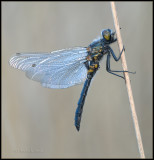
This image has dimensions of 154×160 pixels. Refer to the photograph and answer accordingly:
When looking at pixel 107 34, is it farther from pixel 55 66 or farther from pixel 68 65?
pixel 55 66

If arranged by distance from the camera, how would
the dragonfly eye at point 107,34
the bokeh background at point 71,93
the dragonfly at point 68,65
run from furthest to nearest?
the bokeh background at point 71,93 < the dragonfly at point 68,65 < the dragonfly eye at point 107,34

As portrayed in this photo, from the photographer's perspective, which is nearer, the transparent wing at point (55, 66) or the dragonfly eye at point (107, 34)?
the dragonfly eye at point (107, 34)

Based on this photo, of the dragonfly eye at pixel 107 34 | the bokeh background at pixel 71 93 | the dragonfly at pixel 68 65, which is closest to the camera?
the dragonfly eye at pixel 107 34

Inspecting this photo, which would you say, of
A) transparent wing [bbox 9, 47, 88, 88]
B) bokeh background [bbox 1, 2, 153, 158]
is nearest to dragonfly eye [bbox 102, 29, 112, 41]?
transparent wing [bbox 9, 47, 88, 88]

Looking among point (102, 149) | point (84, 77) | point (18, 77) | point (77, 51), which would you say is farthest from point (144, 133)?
point (18, 77)

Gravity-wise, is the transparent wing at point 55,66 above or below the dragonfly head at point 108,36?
below

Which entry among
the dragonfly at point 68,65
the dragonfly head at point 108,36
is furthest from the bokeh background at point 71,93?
the dragonfly head at point 108,36

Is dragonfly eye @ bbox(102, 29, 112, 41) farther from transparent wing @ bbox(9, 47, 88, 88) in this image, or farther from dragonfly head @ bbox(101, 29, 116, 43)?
transparent wing @ bbox(9, 47, 88, 88)

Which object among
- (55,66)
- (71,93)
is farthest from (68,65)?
(71,93)

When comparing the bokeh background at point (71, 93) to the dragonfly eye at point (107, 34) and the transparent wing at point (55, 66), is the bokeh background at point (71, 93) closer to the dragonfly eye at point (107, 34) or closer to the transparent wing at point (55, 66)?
the transparent wing at point (55, 66)

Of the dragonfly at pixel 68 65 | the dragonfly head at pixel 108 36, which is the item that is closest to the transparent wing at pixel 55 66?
the dragonfly at pixel 68 65
